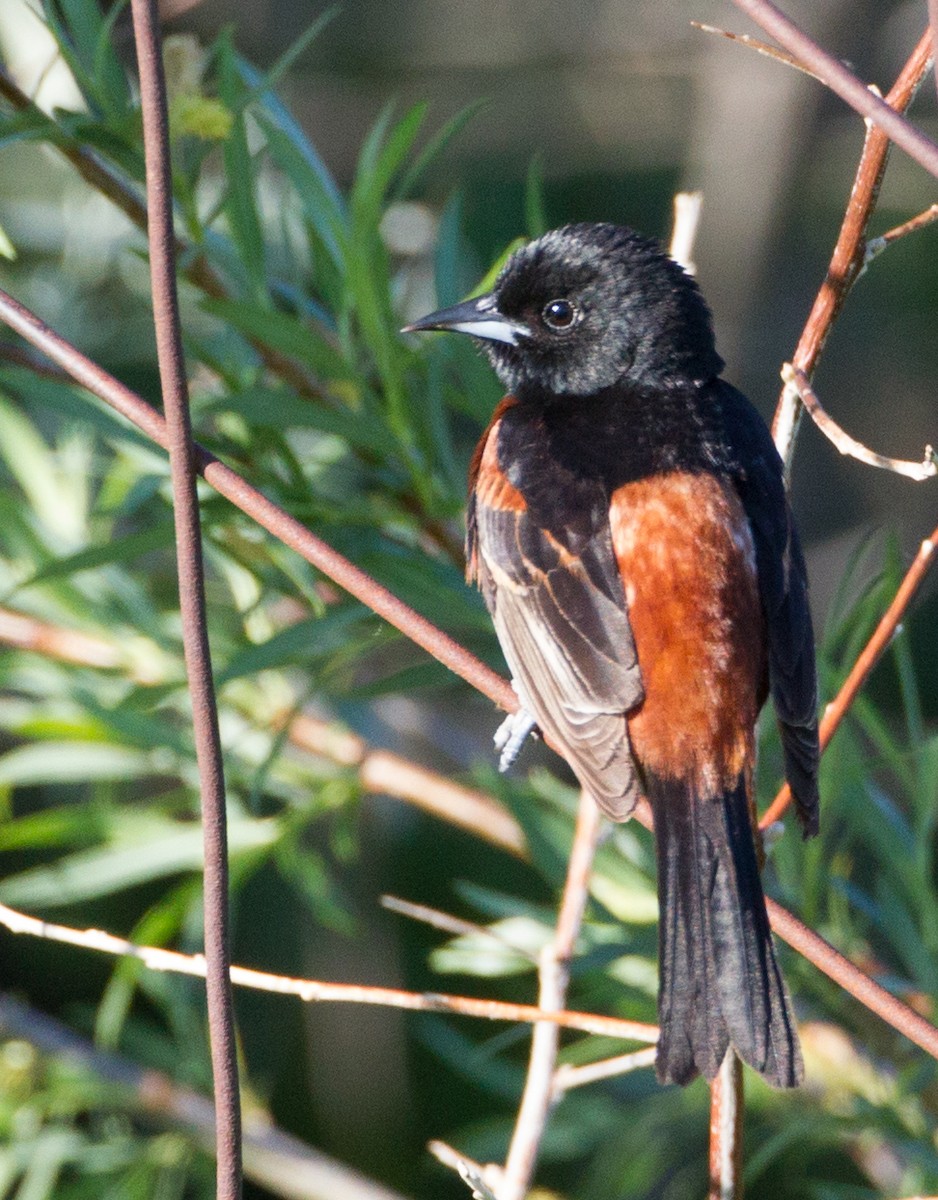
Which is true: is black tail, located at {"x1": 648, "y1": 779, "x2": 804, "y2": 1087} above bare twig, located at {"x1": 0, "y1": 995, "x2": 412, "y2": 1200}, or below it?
above

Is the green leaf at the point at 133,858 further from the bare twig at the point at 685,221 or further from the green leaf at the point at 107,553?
the bare twig at the point at 685,221

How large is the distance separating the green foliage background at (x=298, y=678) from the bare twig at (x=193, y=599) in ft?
3.39

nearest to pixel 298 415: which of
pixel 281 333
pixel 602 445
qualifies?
pixel 281 333

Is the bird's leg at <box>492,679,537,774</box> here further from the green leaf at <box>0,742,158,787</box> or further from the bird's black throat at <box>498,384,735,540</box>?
the green leaf at <box>0,742,158,787</box>

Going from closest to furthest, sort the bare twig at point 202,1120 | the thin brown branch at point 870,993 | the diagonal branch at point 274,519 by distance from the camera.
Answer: the thin brown branch at point 870,993, the diagonal branch at point 274,519, the bare twig at point 202,1120

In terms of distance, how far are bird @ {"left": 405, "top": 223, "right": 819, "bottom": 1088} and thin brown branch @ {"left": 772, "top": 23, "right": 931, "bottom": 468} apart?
37 cm

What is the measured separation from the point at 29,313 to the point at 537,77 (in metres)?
5.29

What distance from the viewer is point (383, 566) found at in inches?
99.7

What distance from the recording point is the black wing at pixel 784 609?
2051 millimetres

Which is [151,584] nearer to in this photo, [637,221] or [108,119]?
[108,119]

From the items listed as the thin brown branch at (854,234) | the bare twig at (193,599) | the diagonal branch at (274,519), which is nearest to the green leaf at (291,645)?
the thin brown branch at (854,234)

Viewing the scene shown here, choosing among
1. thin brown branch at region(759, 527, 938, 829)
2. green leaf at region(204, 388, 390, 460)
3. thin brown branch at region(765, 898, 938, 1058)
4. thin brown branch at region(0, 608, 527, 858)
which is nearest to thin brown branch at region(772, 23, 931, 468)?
thin brown branch at region(759, 527, 938, 829)

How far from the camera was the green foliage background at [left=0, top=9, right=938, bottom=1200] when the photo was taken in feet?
8.01

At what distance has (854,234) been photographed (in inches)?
64.3
